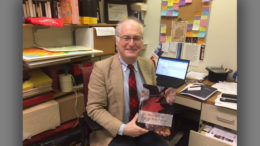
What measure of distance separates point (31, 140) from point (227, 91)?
6.01ft

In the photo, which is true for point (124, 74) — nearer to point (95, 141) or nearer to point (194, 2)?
point (95, 141)

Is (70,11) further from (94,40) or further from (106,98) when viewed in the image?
(106,98)

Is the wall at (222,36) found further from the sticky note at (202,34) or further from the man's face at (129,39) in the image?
the man's face at (129,39)

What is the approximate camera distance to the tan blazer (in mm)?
1124

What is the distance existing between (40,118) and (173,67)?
4.61 ft

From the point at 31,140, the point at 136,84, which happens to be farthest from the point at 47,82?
the point at 136,84

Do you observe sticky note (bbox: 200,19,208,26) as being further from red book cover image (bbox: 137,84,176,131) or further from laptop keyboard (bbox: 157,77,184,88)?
red book cover image (bbox: 137,84,176,131)

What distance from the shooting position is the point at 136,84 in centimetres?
125

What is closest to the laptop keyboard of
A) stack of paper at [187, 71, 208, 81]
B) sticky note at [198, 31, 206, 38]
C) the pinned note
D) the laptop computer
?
→ the laptop computer

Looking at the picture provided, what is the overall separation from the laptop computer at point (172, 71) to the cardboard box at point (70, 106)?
0.89m

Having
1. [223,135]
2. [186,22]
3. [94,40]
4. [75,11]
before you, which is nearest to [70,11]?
[75,11]

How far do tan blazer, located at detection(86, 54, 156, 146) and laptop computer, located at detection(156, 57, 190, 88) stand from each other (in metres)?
0.72

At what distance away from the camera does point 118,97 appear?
117 cm

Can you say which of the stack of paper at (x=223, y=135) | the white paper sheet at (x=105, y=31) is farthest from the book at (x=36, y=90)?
the stack of paper at (x=223, y=135)
